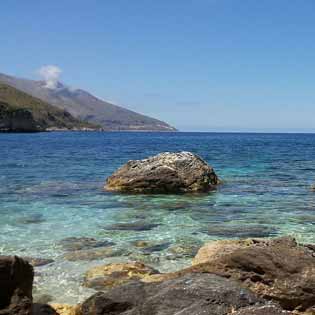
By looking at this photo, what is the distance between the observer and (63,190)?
86.4 feet

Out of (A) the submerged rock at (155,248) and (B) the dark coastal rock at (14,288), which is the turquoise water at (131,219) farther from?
(B) the dark coastal rock at (14,288)

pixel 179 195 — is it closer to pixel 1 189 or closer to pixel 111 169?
pixel 1 189

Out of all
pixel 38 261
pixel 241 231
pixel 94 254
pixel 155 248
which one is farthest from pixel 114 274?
pixel 241 231

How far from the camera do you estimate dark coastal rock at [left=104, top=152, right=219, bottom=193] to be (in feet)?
84.5

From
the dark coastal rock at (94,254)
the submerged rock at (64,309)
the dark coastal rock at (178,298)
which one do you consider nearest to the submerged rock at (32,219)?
the dark coastal rock at (94,254)

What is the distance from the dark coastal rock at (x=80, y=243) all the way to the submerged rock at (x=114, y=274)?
2624mm

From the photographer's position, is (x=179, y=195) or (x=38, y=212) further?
(x=179, y=195)

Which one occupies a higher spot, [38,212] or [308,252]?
[308,252]

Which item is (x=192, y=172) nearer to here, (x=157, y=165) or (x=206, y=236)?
(x=157, y=165)

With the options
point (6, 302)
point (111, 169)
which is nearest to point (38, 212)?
point (6, 302)

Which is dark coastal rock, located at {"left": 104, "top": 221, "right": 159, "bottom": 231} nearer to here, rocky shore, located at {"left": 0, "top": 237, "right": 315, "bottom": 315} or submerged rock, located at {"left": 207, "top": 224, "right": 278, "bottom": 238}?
submerged rock, located at {"left": 207, "top": 224, "right": 278, "bottom": 238}

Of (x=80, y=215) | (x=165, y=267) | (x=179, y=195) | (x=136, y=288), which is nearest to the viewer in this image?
(x=136, y=288)

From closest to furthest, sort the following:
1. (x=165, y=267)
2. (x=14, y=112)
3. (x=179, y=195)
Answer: (x=165, y=267) < (x=179, y=195) < (x=14, y=112)

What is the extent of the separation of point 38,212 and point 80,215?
1909 mm
